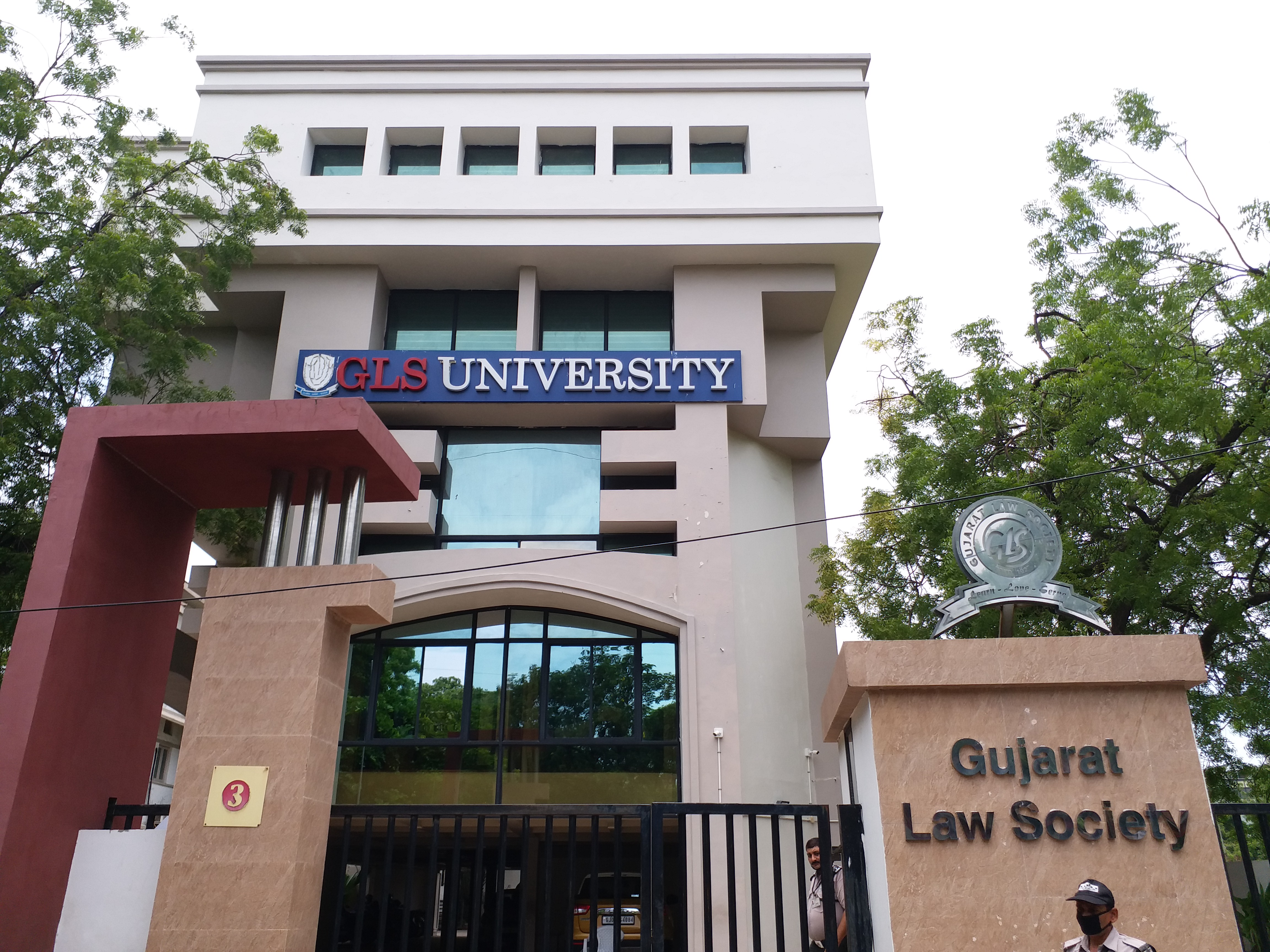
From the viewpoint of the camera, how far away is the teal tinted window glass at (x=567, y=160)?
19.2 m

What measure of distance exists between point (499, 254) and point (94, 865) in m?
12.3

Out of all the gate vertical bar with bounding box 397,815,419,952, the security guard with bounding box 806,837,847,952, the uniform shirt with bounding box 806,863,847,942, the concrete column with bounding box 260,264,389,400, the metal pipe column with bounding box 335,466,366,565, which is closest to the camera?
the gate vertical bar with bounding box 397,815,419,952

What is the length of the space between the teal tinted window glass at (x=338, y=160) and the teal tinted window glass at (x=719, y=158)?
6.48 meters

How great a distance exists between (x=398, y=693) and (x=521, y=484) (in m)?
4.03

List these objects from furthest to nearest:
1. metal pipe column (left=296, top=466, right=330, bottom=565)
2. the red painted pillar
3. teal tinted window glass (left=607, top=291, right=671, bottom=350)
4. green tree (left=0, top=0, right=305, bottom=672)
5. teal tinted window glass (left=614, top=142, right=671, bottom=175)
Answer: teal tinted window glass (left=614, top=142, right=671, bottom=175)
teal tinted window glass (left=607, top=291, right=671, bottom=350)
green tree (left=0, top=0, right=305, bottom=672)
metal pipe column (left=296, top=466, right=330, bottom=565)
the red painted pillar

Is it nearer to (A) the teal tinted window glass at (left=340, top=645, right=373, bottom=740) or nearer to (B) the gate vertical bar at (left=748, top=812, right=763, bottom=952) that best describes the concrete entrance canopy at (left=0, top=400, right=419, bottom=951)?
(B) the gate vertical bar at (left=748, top=812, right=763, bottom=952)

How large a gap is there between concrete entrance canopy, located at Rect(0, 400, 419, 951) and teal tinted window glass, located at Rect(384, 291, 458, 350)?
8856 millimetres

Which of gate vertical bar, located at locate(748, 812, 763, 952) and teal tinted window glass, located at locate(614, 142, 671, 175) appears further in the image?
teal tinted window glass, located at locate(614, 142, 671, 175)

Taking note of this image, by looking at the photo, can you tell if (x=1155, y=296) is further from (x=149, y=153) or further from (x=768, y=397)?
(x=149, y=153)

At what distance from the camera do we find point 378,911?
54.7 ft

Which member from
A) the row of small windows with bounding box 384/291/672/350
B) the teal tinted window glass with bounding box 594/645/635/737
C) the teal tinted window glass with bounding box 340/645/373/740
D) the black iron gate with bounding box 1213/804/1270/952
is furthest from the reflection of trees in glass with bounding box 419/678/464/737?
the black iron gate with bounding box 1213/804/1270/952

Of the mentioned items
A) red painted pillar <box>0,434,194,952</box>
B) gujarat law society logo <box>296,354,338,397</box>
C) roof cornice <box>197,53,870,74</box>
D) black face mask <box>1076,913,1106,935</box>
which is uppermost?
roof cornice <box>197,53,870,74</box>

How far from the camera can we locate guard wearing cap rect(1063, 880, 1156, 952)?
5.14m

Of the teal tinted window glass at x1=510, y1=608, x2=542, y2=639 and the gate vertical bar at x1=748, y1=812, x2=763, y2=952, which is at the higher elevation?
the teal tinted window glass at x1=510, y1=608, x2=542, y2=639
